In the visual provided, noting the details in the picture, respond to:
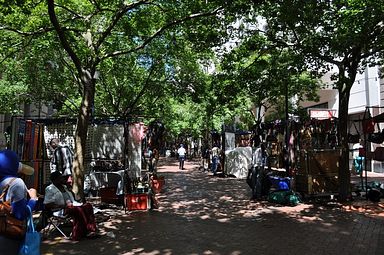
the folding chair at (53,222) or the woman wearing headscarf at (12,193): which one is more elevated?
the woman wearing headscarf at (12,193)

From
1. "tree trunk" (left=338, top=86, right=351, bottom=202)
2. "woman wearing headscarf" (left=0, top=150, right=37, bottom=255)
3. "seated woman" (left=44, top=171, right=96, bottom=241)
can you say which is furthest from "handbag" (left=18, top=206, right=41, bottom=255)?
"tree trunk" (left=338, top=86, right=351, bottom=202)

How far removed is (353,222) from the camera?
948cm

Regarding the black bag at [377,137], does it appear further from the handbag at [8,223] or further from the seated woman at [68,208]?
the handbag at [8,223]

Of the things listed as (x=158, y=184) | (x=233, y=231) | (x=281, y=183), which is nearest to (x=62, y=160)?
(x=158, y=184)

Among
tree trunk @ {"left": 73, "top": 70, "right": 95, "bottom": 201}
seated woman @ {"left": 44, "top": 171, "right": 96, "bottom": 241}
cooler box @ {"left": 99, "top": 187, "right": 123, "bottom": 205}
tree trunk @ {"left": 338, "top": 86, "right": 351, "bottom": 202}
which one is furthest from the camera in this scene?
tree trunk @ {"left": 338, "top": 86, "right": 351, "bottom": 202}

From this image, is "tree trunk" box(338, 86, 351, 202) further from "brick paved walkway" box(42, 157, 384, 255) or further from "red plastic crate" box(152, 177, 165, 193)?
"red plastic crate" box(152, 177, 165, 193)

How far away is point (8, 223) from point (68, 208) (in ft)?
14.5

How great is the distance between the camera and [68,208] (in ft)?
26.8

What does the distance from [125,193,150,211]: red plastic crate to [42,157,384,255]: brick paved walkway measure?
0.32 metres

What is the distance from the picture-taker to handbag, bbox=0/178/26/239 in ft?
12.6

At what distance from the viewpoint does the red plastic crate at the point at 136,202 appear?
37.6 feet

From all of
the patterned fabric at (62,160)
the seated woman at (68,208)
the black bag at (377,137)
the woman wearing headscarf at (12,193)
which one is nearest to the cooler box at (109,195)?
the patterned fabric at (62,160)

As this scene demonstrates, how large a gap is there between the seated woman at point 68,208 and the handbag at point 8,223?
423 cm

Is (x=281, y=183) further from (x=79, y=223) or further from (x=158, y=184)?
(x=79, y=223)
